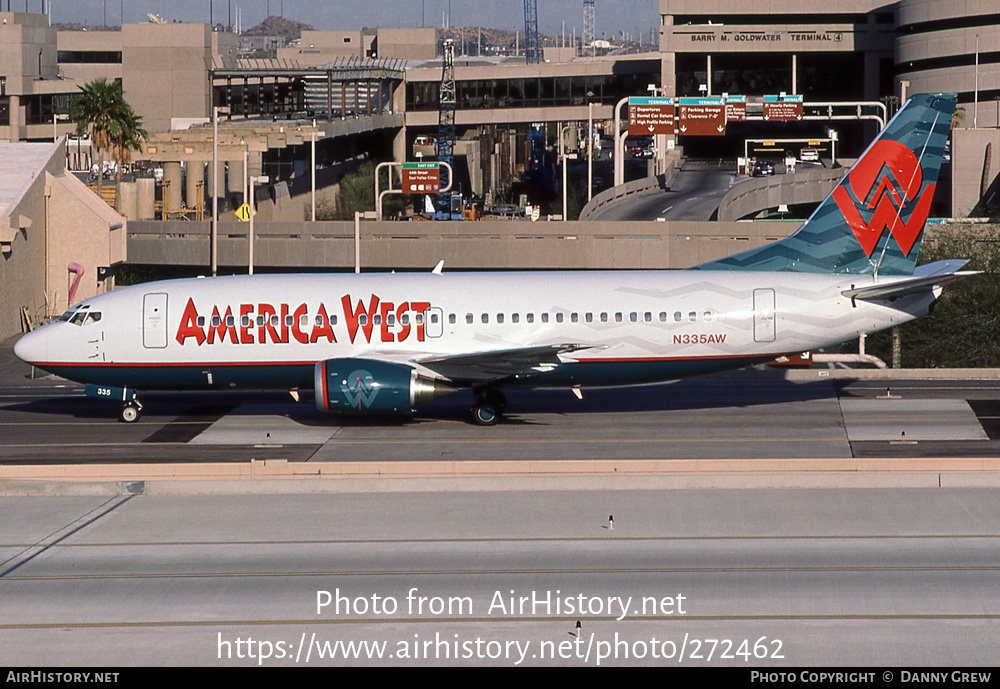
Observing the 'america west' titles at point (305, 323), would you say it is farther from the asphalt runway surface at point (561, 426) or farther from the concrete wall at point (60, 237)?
the concrete wall at point (60, 237)

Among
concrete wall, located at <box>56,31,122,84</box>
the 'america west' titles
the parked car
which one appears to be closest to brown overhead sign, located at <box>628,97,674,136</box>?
the parked car

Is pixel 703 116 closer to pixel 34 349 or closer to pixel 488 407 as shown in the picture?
pixel 488 407

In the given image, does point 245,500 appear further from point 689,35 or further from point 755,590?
point 689,35

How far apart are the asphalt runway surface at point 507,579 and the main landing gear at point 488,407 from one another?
8702 millimetres

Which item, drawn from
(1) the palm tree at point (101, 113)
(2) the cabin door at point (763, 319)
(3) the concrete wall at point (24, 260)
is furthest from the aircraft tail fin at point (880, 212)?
(1) the palm tree at point (101, 113)

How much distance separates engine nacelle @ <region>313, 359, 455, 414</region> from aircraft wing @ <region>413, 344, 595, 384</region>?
69 centimetres

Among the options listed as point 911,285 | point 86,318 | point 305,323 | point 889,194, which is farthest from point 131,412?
point 889,194

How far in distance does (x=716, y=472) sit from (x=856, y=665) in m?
11.0

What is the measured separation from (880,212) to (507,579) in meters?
19.8

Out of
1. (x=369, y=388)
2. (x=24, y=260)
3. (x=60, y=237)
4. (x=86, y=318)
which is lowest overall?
(x=369, y=388)

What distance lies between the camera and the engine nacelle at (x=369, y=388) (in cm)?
3325

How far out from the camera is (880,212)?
35469 mm

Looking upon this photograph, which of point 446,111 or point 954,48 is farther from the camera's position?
point 446,111
